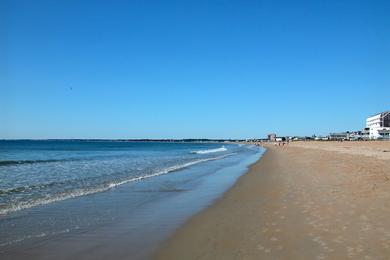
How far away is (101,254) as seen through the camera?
7016 millimetres

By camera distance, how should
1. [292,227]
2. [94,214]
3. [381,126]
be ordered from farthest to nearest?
[381,126] → [94,214] → [292,227]

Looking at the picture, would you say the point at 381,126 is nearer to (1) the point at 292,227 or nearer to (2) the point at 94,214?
(2) the point at 94,214

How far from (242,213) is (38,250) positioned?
543cm

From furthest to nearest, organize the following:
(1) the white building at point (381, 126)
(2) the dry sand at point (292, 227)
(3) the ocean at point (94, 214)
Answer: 1. (1) the white building at point (381, 126)
2. (3) the ocean at point (94, 214)
3. (2) the dry sand at point (292, 227)

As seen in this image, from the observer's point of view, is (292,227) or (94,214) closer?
(292,227)

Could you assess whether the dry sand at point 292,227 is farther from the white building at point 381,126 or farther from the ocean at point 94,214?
the white building at point 381,126

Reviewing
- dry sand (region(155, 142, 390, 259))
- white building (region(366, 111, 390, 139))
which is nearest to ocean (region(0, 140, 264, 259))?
dry sand (region(155, 142, 390, 259))

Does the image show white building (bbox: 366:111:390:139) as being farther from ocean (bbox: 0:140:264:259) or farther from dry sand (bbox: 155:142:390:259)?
dry sand (bbox: 155:142:390:259)

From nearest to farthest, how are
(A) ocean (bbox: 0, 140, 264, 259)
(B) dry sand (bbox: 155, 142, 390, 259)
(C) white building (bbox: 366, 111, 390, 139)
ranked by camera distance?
(B) dry sand (bbox: 155, 142, 390, 259) → (A) ocean (bbox: 0, 140, 264, 259) → (C) white building (bbox: 366, 111, 390, 139)

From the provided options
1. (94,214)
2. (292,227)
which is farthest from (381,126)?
(292,227)

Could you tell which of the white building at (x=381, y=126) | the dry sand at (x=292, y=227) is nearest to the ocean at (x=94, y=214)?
the dry sand at (x=292, y=227)

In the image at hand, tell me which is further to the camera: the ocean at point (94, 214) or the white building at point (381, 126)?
the white building at point (381, 126)

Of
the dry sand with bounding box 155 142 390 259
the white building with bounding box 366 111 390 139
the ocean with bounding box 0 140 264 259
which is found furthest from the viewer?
the white building with bounding box 366 111 390 139

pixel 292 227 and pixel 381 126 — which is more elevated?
pixel 381 126
